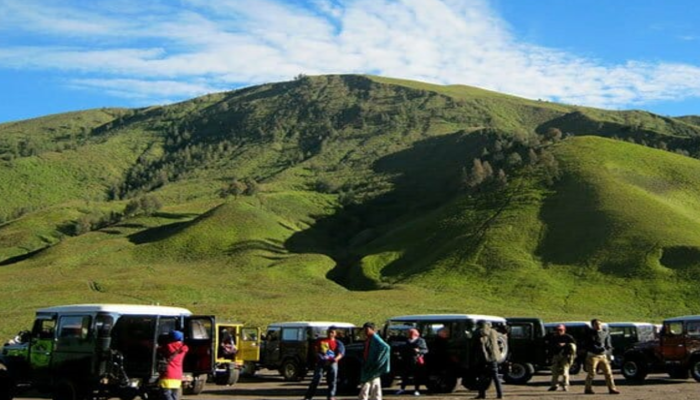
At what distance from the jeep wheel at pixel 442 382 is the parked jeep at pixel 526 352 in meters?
4.66

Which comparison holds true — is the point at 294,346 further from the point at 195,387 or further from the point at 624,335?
the point at 624,335

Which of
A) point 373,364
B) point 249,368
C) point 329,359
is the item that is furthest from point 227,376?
point 373,364

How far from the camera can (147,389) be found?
1731 cm

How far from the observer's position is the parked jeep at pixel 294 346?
94.8 ft

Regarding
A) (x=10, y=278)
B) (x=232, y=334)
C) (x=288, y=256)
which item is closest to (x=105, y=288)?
(x=10, y=278)

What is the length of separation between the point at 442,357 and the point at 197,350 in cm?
696

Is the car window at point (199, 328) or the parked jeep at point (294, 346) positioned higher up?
the car window at point (199, 328)

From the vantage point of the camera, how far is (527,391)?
74.6 feet

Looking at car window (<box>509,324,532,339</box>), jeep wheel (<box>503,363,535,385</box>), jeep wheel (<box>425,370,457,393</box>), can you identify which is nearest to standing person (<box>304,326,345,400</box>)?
jeep wheel (<box>425,370,457,393</box>)

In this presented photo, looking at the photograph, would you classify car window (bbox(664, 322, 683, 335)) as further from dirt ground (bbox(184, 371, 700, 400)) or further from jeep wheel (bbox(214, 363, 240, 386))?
jeep wheel (bbox(214, 363, 240, 386))

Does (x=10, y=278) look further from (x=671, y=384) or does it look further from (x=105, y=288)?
(x=671, y=384)

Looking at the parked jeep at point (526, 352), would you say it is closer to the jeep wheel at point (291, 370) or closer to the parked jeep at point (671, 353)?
the parked jeep at point (671, 353)

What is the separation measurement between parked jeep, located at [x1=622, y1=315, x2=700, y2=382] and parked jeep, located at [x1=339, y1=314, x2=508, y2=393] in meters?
6.65

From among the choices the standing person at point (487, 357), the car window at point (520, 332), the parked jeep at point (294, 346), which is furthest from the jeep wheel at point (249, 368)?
the standing person at point (487, 357)
